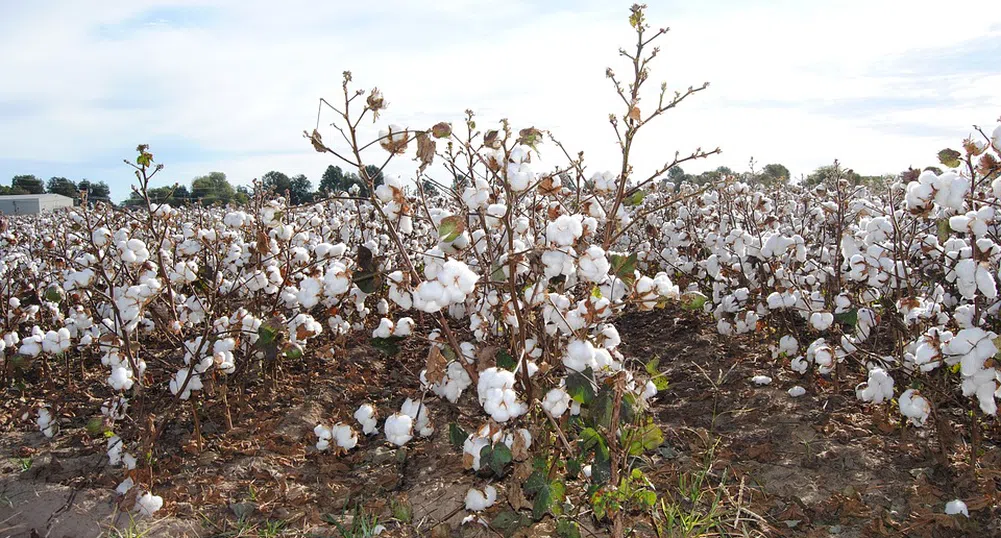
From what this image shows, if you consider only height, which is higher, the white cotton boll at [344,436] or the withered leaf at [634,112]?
the withered leaf at [634,112]

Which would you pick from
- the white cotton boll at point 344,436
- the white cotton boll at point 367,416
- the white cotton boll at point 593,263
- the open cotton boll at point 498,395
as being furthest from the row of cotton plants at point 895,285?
the white cotton boll at point 344,436

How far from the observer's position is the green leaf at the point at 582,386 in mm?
2076

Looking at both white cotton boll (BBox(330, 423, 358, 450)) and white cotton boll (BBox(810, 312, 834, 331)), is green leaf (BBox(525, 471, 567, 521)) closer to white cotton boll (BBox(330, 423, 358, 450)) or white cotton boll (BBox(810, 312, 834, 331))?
white cotton boll (BBox(330, 423, 358, 450))

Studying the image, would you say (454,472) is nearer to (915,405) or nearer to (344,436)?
(344,436)

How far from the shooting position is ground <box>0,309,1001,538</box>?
2.62 meters

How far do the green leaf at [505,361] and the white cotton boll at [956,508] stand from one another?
1684 mm

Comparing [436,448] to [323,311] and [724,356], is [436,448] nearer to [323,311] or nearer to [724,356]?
[323,311]

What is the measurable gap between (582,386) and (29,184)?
1525 inches

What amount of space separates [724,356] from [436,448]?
88.8 inches

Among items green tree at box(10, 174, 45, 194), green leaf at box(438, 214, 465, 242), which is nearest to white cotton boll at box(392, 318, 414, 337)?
green leaf at box(438, 214, 465, 242)

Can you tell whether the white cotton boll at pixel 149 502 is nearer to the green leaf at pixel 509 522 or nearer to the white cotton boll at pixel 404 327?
the white cotton boll at pixel 404 327

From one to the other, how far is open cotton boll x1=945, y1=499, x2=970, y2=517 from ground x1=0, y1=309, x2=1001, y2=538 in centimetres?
3

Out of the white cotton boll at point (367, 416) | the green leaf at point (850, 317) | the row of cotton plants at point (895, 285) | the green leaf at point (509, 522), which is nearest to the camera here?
the green leaf at point (509, 522)

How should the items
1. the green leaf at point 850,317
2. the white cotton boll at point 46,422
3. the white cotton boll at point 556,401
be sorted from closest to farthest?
1. the white cotton boll at point 556,401
2. the green leaf at point 850,317
3. the white cotton boll at point 46,422
